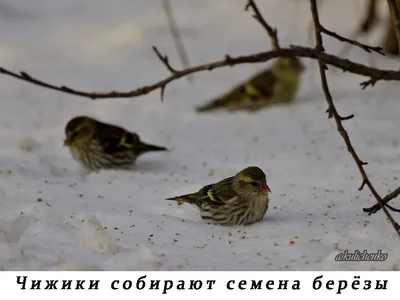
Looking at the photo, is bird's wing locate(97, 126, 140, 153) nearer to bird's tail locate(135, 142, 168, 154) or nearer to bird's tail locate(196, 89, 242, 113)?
bird's tail locate(135, 142, 168, 154)

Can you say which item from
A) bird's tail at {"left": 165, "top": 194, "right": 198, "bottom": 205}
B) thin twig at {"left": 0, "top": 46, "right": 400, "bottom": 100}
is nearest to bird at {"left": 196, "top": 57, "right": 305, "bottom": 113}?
bird's tail at {"left": 165, "top": 194, "right": 198, "bottom": 205}

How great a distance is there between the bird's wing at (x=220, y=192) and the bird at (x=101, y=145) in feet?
7.04

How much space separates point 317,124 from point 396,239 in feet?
13.2

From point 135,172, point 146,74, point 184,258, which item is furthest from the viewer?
point 146,74

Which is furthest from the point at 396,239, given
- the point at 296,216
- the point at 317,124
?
the point at 317,124

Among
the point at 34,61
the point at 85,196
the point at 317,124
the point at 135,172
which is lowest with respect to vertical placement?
the point at 85,196

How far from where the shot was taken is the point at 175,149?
27.5ft

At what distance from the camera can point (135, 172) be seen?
7.46m

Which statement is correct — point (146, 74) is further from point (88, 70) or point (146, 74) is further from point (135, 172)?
point (135, 172)

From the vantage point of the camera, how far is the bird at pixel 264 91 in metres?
10.2

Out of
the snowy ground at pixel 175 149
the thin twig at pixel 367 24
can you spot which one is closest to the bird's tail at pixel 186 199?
the snowy ground at pixel 175 149

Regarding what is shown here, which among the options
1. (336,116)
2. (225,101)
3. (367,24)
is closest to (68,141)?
(225,101)

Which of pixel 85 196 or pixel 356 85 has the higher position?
pixel 356 85

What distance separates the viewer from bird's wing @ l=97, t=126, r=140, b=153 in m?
7.83
